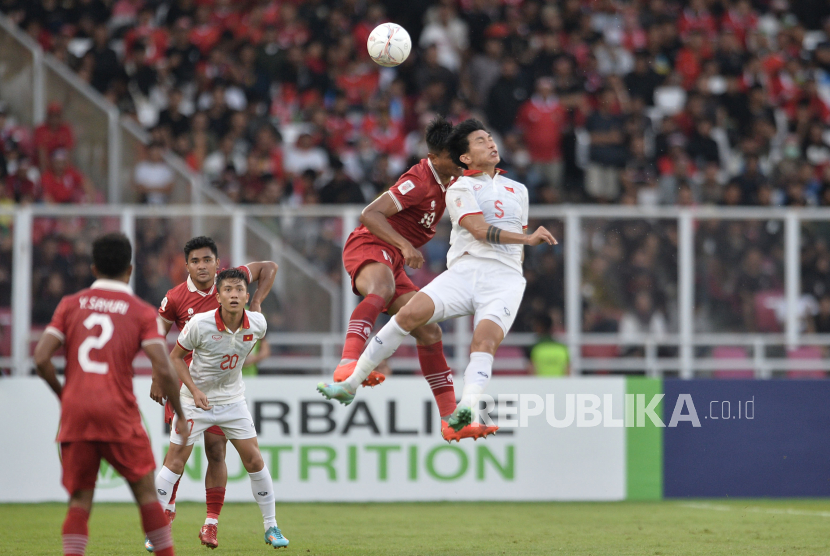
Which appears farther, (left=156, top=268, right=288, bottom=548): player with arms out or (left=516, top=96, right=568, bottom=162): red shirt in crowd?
(left=516, top=96, right=568, bottom=162): red shirt in crowd

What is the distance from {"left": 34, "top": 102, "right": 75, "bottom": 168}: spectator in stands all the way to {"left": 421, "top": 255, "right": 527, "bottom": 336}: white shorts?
324 inches

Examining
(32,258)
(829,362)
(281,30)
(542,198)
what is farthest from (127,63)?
(829,362)

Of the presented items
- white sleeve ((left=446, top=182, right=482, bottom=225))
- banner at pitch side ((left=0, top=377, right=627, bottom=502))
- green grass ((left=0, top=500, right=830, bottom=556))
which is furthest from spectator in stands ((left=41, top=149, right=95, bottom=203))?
white sleeve ((left=446, top=182, right=482, bottom=225))

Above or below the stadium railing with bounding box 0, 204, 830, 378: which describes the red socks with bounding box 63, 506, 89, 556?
below

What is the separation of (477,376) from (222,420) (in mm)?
2062

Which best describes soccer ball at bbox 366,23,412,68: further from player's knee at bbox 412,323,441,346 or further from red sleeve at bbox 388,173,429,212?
player's knee at bbox 412,323,441,346

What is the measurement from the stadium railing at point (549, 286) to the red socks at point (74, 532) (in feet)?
22.7

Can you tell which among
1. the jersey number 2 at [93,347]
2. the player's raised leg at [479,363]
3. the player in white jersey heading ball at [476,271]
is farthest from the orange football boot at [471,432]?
the jersey number 2 at [93,347]

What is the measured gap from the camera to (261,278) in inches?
352

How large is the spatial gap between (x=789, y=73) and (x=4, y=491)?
13537mm

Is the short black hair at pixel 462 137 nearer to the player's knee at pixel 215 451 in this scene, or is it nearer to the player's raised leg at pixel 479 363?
the player's raised leg at pixel 479 363

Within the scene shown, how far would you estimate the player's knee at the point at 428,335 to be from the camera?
335 inches

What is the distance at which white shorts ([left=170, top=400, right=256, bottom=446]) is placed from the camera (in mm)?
8406

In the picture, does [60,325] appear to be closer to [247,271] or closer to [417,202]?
[247,271]
